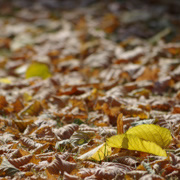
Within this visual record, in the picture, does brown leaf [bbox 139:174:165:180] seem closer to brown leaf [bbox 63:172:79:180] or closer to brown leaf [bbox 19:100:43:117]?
brown leaf [bbox 63:172:79:180]

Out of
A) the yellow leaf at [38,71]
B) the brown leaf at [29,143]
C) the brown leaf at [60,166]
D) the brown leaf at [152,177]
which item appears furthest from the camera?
the yellow leaf at [38,71]

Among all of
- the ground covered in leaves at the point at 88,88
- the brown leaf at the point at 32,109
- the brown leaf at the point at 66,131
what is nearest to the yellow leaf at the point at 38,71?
the ground covered in leaves at the point at 88,88

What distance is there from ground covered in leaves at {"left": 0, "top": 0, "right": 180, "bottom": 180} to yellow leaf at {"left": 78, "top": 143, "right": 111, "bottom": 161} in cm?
1

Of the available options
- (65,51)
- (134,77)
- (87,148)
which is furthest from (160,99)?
(65,51)

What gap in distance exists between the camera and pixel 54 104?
7.96ft

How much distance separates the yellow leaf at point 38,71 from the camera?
10.5ft

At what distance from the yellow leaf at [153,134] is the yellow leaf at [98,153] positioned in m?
0.17

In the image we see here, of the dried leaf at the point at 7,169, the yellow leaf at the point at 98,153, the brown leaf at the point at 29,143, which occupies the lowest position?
the yellow leaf at the point at 98,153

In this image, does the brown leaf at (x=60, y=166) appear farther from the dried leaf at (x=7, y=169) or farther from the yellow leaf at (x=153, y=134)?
the yellow leaf at (x=153, y=134)

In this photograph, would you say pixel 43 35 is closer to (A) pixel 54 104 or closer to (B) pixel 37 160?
(A) pixel 54 104

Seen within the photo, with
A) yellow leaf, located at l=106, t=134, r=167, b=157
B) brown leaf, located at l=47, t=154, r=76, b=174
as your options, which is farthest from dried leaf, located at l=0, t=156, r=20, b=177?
yellow leaf, located at l=106, t=134, r=167, b=157

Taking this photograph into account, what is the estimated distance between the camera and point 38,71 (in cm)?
323

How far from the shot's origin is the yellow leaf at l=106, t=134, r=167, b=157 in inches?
59.5

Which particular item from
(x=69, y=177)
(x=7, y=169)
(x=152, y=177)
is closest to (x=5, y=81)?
(x=7, y=169)
